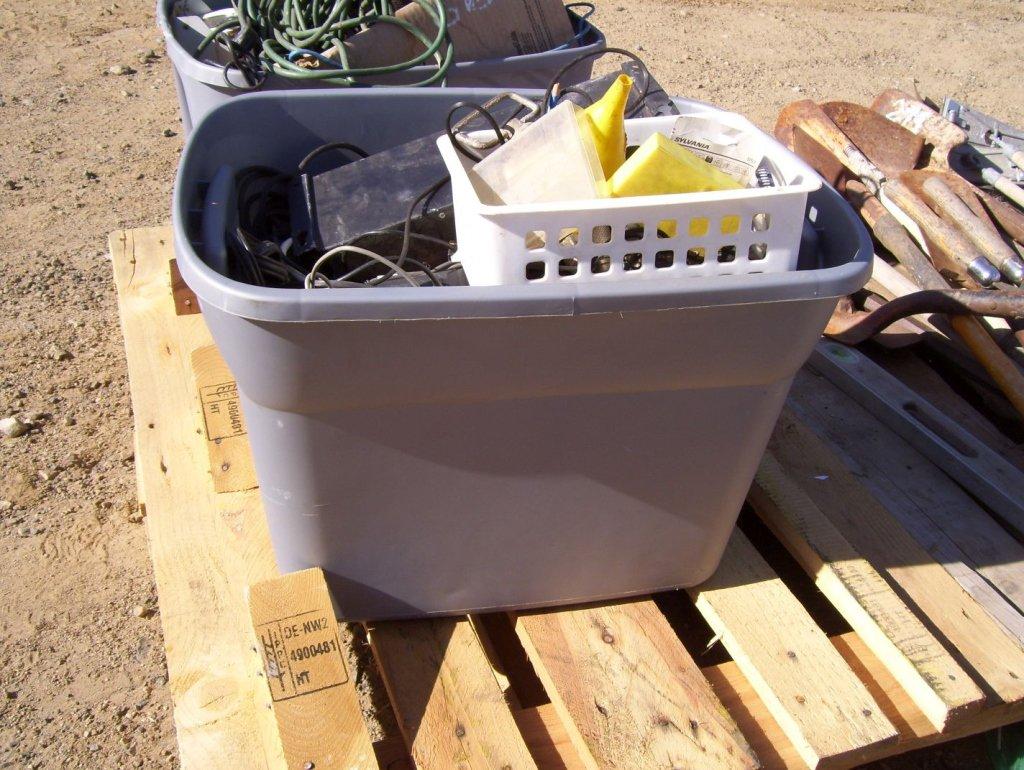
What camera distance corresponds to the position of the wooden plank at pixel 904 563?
128 centimetres

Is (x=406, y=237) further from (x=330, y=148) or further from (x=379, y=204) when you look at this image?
(x=330, y=148)

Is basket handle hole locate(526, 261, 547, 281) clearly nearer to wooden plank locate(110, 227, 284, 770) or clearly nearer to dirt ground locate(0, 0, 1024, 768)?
wooden plank locate(110, 227, 284, 770)

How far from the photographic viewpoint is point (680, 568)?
4.18 feet

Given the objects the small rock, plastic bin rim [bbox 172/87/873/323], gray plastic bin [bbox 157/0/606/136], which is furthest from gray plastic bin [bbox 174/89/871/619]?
the small rock

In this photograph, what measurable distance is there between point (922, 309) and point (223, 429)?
54.0 inches

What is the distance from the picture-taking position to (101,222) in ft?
9.75

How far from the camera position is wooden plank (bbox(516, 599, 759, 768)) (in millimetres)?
1116

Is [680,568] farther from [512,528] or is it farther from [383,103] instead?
[383,103]

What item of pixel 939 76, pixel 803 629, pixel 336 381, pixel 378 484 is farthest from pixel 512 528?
pixel 939 76

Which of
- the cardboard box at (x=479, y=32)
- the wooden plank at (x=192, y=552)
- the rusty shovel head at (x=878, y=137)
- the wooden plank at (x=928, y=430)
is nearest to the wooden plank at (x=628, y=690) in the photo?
the wooden plank at (x=192, y=552)

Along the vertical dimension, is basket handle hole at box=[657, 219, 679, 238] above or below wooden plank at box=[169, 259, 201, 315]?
above

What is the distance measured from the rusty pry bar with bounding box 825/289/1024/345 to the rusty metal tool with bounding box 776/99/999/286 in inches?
10.4

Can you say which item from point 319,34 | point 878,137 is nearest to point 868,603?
point 319,34

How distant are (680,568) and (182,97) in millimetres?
1476
